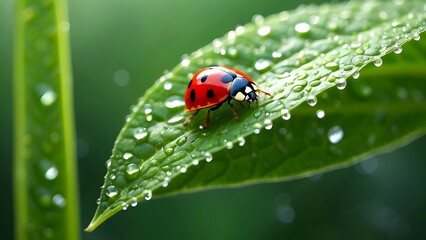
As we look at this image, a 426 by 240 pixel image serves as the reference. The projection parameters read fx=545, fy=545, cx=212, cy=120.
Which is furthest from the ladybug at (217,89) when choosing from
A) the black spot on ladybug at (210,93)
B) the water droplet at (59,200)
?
the water droplet at (59,200)

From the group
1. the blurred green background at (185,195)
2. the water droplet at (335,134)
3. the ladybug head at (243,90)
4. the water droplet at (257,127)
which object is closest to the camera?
the water droplet at (257,127)

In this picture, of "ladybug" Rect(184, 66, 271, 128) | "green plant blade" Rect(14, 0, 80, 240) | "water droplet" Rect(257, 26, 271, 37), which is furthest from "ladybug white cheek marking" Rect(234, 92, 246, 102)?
"green plant blade" Rect(14, 0, 80, 240)

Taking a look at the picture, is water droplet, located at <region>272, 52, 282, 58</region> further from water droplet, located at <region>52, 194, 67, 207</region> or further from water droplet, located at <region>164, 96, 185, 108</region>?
water droplet, located at <region>52, 194, 67, 207</region>

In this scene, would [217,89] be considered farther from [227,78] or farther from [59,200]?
[59,200]

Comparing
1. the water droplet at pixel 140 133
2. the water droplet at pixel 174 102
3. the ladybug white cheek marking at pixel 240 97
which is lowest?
the water droplet at pixel 140 133

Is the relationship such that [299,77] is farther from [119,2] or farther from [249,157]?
[119,2]

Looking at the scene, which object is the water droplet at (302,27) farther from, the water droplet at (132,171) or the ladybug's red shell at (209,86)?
the water droplet at (132,171)
